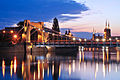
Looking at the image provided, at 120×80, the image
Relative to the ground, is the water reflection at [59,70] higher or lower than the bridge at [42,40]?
lower

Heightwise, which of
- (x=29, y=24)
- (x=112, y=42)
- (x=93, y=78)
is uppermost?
(x=29, y=24)

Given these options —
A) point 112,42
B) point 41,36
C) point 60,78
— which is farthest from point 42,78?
A: point 41,36

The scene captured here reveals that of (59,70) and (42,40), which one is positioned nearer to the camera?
(59,70)

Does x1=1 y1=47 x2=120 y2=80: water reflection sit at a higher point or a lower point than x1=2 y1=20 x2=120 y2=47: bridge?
lower

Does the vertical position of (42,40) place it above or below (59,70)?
above

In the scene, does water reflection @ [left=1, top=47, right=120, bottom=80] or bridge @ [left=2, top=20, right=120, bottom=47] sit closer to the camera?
water reflection @ [left=1, top=47, right=120, bottom=80]

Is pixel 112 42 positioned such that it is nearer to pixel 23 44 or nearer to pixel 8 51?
pixel 23 44

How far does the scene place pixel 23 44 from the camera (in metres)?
56.3

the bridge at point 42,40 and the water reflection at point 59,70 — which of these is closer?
the water reflection at point 59,70

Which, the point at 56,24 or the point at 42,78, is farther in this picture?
the point at 56,24

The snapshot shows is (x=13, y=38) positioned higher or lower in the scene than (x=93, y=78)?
higher

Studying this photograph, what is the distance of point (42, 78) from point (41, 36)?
43884mm

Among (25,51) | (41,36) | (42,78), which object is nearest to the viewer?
(42,78)

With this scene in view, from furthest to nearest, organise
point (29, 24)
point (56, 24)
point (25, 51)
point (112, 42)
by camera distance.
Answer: point (56, 24), point (29, 24), point (25, 51), point (112, 42)
